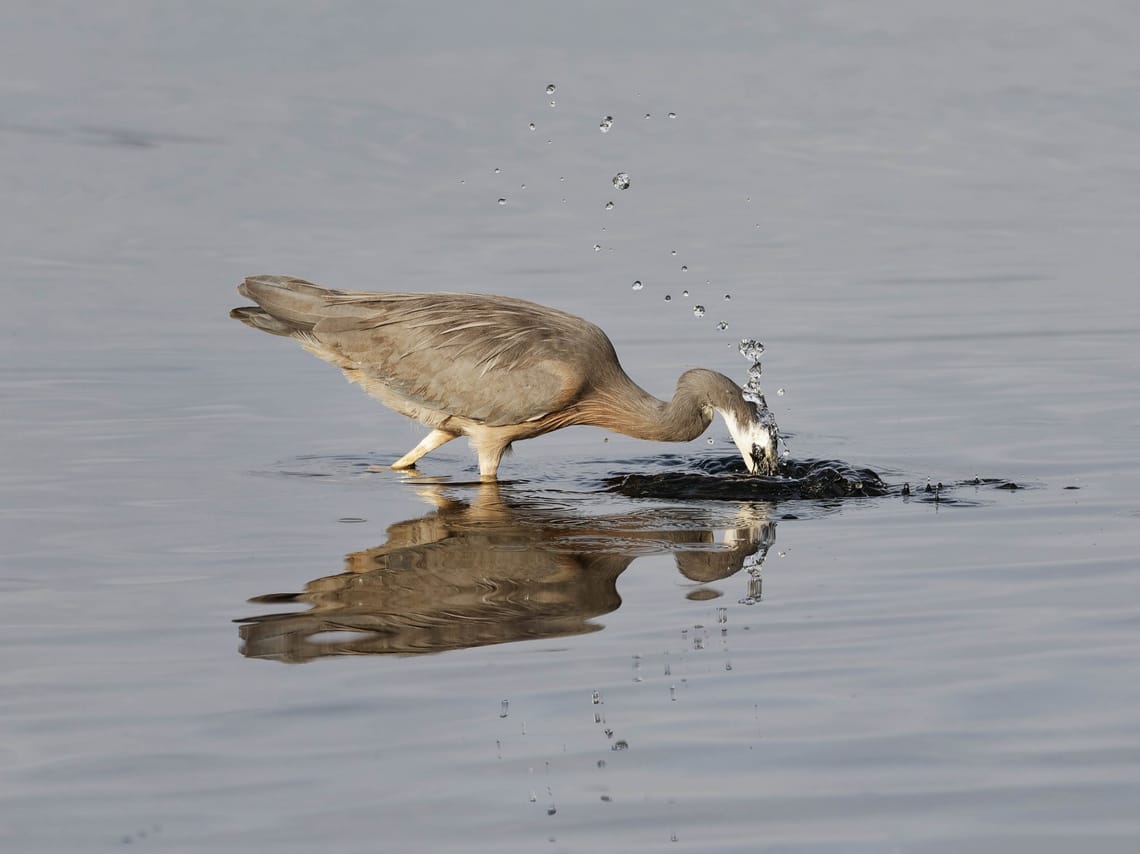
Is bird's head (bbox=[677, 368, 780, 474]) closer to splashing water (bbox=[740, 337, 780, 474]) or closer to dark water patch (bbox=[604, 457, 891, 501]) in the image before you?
splashing water (bbox=[740, 337, 780, 474])

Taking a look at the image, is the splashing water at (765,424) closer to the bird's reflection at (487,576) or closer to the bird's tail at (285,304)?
the bird's reflection at (487,576)

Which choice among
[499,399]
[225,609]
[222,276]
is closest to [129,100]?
[222,276]

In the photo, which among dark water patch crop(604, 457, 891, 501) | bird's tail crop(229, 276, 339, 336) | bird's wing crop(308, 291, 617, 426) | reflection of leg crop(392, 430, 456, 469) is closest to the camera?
dark water patch crop(604, 457, 891, 501)

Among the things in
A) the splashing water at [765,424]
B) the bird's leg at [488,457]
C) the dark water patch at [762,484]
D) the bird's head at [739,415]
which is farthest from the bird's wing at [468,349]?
the splashing water at [765,424]

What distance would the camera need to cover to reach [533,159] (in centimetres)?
2631

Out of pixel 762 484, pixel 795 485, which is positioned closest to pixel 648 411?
pixel 762 484

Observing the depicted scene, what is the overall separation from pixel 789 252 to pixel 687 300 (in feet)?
10.8

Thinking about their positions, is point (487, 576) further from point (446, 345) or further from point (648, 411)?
point (446, 345)

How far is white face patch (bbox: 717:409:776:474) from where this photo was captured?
40.2 ft

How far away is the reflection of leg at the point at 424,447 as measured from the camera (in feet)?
42.0

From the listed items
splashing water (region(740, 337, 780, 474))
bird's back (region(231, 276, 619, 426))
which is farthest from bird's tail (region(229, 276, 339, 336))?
splashing water (region(740, 337, 780, 474))

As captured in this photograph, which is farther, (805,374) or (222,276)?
(222,276)

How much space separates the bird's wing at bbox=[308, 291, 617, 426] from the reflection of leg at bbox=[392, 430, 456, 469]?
26cm

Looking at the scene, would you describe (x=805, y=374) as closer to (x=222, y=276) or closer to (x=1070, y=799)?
(x=222, y=276)
